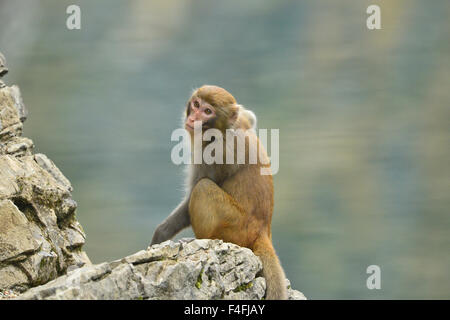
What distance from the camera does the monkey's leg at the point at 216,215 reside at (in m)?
4.99

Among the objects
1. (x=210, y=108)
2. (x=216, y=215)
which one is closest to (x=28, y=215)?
(x=216, y=215)

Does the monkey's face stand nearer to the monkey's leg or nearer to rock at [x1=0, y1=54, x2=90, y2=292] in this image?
the monkey's leg

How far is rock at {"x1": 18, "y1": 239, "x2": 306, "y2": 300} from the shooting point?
330cm

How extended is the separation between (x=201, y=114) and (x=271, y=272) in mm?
1521

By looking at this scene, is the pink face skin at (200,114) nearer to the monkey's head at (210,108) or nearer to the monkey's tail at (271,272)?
the monkey's head at (210,108)

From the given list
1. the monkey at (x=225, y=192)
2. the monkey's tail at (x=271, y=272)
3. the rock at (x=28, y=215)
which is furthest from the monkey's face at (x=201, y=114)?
the rock at (x=28, y=215)

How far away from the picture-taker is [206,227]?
16.5 feet

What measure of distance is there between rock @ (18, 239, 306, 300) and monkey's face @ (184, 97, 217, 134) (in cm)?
123

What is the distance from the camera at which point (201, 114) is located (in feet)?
16.8

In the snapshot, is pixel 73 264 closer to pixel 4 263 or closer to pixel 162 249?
pixel 4 263

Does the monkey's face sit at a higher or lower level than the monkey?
higher

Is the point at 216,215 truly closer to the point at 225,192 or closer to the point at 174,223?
the point at 225,192

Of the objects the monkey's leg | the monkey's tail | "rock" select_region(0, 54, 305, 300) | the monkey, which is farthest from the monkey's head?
"rock" select_region(0, 54, 305, 300)
